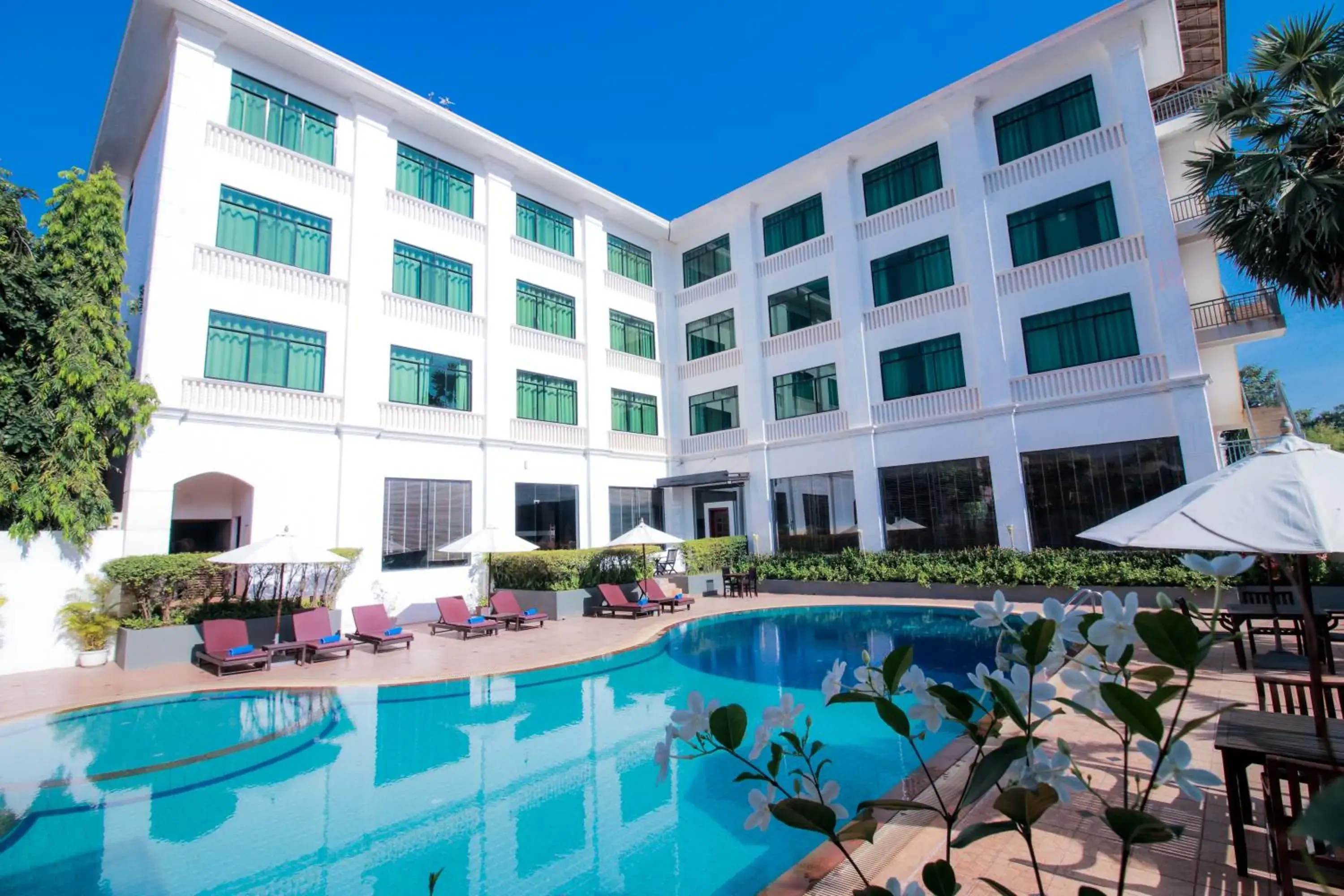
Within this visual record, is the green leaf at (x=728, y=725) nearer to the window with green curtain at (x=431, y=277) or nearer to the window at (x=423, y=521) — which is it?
the window at (x=423, y=521)

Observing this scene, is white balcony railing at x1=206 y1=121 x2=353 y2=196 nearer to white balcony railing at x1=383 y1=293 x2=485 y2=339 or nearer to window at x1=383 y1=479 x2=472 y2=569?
white balcony railing at x1=383 y1=293 x2=485 y2=339

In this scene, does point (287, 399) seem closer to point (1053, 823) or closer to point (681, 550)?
point (681, 550)

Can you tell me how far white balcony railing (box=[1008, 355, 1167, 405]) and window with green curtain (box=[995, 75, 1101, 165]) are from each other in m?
6.13

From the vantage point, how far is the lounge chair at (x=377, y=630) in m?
13.1

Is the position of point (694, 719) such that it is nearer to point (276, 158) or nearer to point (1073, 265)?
point (276, 158)

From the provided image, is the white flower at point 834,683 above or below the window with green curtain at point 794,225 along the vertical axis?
below

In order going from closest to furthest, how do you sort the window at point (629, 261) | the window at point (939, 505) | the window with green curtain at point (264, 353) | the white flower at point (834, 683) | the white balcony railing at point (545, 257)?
the white flower at point (834, 683), the window with green curtain at point (264, 353), the window at point (939, 505), the white balcony railing at point (545, 257), the window at point (629, 261)

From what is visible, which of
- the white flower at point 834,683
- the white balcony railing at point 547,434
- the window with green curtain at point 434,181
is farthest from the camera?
the white balcony railing at point 547,434

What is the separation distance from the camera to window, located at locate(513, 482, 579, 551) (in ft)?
63.4

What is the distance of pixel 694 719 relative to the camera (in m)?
1.78

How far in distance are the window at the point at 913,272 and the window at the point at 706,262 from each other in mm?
5800

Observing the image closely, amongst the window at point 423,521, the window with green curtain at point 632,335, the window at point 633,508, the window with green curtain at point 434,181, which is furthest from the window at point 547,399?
the window with green curtain at point 434,181

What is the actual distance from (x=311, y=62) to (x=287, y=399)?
8.32 metres

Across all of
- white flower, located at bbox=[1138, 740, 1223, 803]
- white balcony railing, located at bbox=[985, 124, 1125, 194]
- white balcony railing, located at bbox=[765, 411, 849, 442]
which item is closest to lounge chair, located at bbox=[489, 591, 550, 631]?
white balcony railing, located at bbox=[765, 411, 849, 442]
